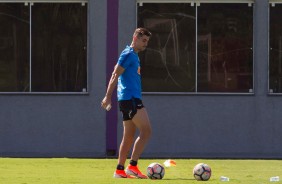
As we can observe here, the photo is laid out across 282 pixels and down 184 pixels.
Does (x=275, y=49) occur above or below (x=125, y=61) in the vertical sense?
above

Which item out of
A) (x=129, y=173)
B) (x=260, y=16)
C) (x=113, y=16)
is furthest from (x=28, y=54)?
(x=129, y=173)

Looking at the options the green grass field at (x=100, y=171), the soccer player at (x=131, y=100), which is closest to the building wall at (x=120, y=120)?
the green grass field at (x=100, y=171)

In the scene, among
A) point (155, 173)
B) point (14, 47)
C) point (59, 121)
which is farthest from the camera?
point (14, 47)

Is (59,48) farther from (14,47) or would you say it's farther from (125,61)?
(125,61)

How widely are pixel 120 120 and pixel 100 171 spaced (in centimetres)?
587

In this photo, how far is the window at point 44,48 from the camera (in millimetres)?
23141

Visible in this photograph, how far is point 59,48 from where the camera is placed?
2320 cm

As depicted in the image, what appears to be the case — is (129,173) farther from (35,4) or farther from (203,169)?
(35,4)

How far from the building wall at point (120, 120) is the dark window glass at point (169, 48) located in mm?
294

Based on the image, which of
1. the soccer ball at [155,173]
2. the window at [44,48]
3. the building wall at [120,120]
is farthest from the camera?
the window at [44,48]

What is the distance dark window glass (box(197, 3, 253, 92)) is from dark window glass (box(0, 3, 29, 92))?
391 cm

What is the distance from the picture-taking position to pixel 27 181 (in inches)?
583

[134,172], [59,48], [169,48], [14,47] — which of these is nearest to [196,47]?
[169,48]

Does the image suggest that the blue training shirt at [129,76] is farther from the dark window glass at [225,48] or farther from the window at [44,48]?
the dark window glass at [225,48]
